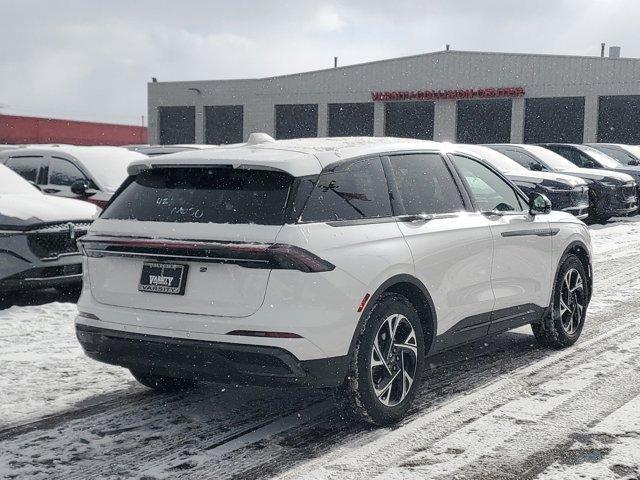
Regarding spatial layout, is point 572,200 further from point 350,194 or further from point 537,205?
point 350,194

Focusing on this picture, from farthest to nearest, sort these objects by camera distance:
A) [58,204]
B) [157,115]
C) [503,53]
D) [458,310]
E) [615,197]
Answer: [157,115] < [503,53] < [615,197] < [58,204] < [458,310]

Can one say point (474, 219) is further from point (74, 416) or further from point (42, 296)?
point (42, 296)

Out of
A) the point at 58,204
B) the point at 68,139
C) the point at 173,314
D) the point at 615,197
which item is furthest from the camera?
the point at 68,139

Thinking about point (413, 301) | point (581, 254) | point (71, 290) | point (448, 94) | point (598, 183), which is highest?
point (448, 94)

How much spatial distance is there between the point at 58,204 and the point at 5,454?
16.9 ft

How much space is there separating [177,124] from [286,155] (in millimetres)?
52055

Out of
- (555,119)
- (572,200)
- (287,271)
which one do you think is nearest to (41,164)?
(287,271)

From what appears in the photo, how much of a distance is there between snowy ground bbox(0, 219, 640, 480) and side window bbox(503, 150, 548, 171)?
12.0 metres

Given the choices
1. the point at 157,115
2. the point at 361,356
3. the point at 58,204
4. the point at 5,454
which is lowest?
the point at 5,454

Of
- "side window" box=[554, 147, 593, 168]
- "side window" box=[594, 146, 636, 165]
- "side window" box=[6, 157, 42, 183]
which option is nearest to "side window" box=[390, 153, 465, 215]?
"side window" box=[6, 157, 42, 183]

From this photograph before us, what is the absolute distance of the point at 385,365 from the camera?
5.05 metres

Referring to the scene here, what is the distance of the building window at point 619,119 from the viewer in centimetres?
4072

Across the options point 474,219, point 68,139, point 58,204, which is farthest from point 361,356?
point 68,139

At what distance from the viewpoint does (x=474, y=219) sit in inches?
236
